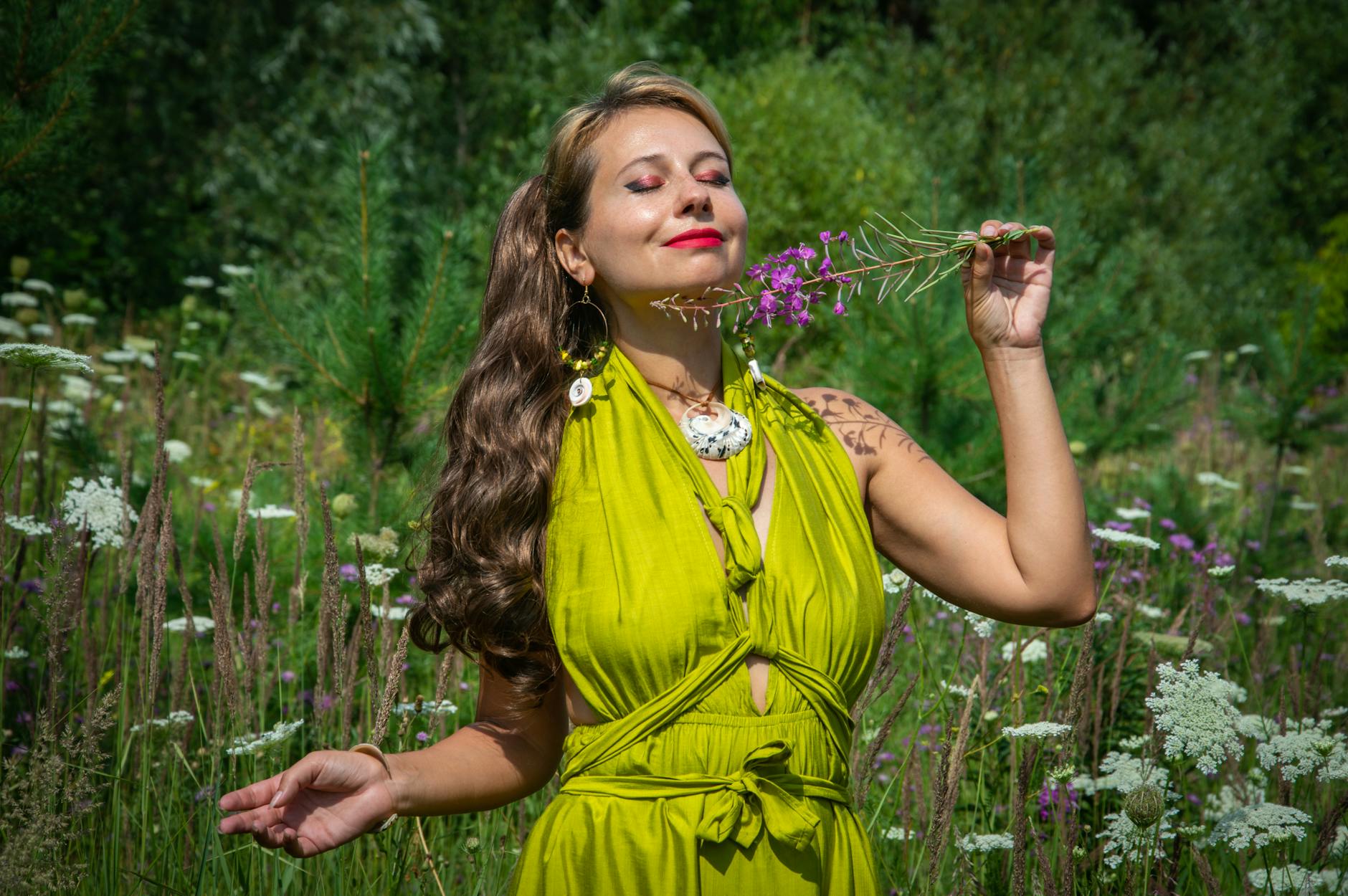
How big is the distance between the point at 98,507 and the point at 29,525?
0.44ft

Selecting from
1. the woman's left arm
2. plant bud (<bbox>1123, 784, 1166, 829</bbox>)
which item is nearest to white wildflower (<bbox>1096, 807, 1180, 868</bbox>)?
plant bud (<bbox>1123, 784, 1166, 829</bbox>)

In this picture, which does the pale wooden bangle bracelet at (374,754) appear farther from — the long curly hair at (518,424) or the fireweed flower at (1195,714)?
the fireweed flower at (1195,714)

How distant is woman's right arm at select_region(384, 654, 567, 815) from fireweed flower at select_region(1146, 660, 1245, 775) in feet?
2.90

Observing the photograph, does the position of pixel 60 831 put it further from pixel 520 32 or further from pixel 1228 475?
pixel 520 32

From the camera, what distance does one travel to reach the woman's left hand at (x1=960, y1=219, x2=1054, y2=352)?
4.98 feet

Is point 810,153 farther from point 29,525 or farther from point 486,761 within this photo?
point 486,761

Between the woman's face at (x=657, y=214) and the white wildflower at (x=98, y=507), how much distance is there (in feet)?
3.81

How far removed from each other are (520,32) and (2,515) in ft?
36.7

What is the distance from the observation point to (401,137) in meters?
10.2

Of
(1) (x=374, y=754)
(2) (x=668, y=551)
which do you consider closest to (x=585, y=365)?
(2) (x=668, y=551)

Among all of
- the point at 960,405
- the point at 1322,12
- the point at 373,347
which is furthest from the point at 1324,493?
the point at 1322,12

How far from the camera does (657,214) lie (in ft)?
5.44

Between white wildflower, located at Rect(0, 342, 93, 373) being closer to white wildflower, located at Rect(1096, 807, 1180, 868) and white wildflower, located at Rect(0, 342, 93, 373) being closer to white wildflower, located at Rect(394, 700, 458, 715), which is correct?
white wildflower, located at Rect(394, 700, 458, 715)

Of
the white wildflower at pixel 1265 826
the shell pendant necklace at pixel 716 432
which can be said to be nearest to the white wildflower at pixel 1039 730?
the white wildflower at pixel 1265 826
